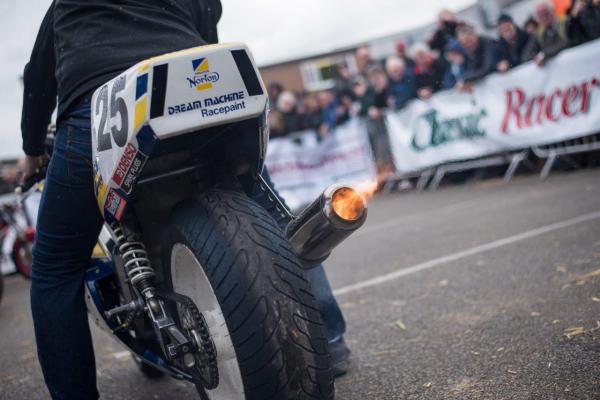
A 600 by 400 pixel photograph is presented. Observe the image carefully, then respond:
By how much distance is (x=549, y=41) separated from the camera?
27.0 feet

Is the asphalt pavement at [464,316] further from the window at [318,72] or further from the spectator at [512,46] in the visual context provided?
the window at [318,72]

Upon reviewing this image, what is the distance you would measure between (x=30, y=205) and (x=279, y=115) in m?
5.13

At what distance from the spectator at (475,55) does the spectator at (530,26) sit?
1.79ft

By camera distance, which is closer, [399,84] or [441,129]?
[441,129]

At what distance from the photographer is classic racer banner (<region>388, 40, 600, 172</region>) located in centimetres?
750

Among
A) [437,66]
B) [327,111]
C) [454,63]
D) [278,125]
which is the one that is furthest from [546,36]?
[278,125]

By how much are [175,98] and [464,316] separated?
6.27 feet

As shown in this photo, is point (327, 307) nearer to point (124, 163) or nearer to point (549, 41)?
point (124, 163)

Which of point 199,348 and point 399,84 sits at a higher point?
point 199,348

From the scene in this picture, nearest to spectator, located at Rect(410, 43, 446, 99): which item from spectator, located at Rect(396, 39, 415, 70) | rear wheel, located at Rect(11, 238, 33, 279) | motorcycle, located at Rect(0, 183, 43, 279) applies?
spectator, located at Rect(396, 39, 415, 70)

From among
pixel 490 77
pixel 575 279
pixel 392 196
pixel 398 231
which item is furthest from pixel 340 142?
pixel 575 279

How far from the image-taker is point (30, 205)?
9445 millimetres

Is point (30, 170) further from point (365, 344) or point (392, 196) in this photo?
point (392, 196)

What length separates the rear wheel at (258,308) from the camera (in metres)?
1.56
